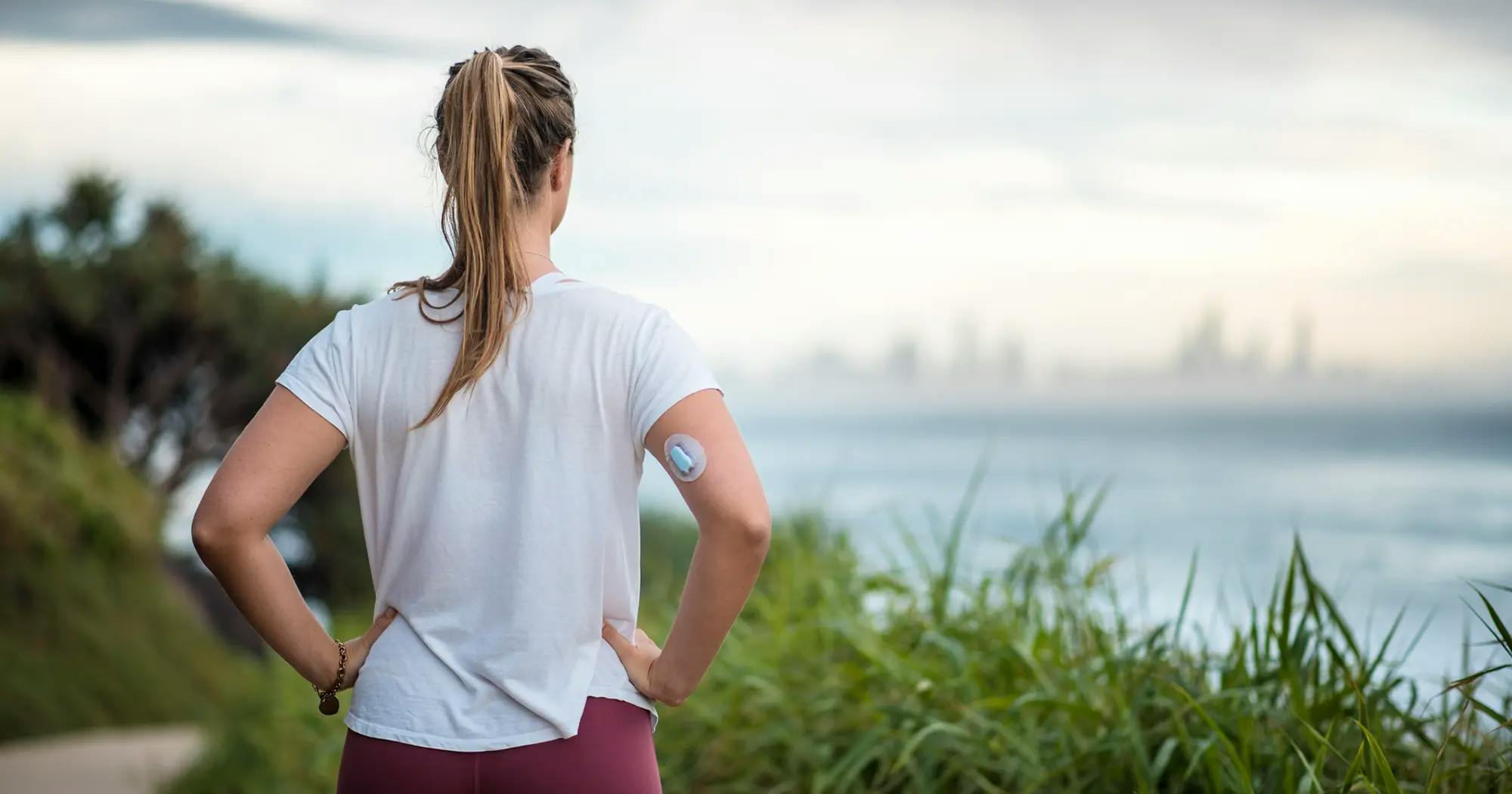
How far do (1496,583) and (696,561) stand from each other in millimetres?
1408

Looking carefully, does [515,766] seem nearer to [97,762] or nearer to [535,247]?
[535,247]

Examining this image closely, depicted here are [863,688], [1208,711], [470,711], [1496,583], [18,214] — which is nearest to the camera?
[470,711]

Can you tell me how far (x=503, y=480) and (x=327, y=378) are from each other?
247mm

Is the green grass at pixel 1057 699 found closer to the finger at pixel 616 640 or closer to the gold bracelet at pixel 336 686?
the finger at pixel 616 640

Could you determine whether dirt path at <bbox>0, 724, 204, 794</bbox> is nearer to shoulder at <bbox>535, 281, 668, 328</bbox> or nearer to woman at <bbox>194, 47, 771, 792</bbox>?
woman at <bbox>194, 47, 771, 792</bbox>

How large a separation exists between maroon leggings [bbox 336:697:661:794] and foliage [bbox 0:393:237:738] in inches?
256

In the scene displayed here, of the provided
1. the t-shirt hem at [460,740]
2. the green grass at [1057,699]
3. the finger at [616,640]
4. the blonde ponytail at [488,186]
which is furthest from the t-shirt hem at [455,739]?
A: the green grass at [1057,699]

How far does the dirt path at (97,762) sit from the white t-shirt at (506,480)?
Result: 466 cm

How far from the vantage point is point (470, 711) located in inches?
59.6

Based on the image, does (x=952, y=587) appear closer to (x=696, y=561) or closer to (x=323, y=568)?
(x=696, y=561)

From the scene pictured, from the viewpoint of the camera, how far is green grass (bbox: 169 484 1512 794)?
2.53 m

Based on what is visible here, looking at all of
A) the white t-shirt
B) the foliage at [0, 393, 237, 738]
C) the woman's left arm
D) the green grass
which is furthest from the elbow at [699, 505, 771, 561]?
the foliage at [0, 393, 237, 738]

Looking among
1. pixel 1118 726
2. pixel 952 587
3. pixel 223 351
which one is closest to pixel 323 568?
pixel 223 351

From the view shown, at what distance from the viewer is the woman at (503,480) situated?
150cm
